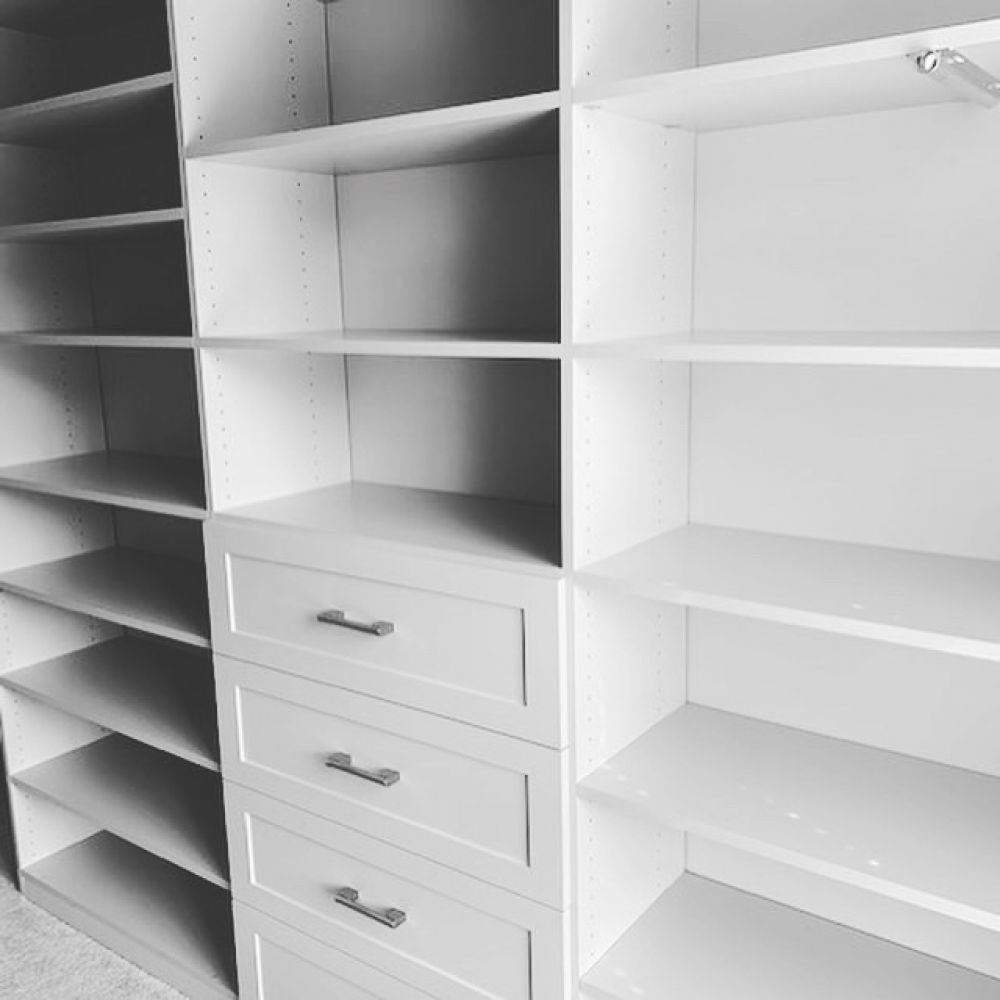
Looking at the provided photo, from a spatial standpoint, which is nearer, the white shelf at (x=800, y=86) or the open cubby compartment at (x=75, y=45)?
the white shelf at (x=800, y=86)

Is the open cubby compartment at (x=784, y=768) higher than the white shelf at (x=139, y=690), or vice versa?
the open cubby compartment at (x=784, y=768)

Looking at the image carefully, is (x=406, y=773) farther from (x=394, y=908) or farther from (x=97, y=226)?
(x=97, y=226)

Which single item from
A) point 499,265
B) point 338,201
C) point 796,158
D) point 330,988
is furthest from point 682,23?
point 330,988

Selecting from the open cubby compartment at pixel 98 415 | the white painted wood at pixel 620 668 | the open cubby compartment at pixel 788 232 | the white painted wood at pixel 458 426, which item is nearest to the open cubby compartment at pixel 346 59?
the open cubby compartment at pixel 788 232

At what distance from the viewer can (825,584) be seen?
1407 millimetres

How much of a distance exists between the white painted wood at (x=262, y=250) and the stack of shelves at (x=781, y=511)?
77 centimetres

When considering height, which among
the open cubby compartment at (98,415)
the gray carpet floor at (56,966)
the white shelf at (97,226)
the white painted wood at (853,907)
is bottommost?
the gray carpet floor at (56,966)

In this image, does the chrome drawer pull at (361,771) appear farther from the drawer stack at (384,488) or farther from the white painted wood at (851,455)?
the white painted wood at (851,455)

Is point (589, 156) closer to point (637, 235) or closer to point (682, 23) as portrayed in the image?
point (637, 235)

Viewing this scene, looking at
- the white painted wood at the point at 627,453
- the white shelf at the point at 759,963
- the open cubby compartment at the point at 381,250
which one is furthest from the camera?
the open cubby compartment at the point at 381,250

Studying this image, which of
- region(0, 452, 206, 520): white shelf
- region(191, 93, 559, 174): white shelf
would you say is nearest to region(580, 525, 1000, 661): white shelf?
region(191, 93, 559, 174): white shelf

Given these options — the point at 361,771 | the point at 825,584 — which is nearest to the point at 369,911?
the point at 361,771

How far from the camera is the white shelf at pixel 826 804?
131 cm

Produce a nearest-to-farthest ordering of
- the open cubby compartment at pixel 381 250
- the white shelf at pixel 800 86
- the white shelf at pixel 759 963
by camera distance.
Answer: the white shelf at pixel 800 86 < the white shelf at pixel 759 963 < the open cubby compartment at pixel 381 250
